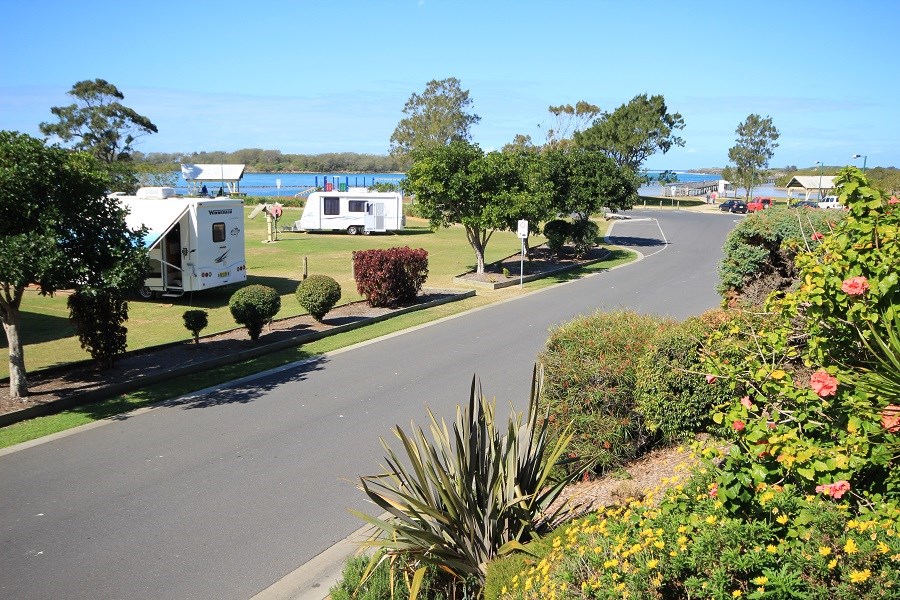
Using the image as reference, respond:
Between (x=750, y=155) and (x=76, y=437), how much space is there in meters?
89.0

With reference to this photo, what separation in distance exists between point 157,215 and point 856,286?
19516 mm

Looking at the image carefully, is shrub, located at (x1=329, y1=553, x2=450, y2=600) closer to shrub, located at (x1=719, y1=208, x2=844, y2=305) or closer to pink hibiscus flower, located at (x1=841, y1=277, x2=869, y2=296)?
pink hibiscus flower, located at (x1=841, y1=277, x2=869, y2=296)

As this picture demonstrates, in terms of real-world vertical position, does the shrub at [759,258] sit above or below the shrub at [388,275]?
above

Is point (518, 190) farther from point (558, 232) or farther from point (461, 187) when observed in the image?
point (558, 232)

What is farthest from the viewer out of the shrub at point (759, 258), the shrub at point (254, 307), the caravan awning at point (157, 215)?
the caravan awning at point (157, 215)

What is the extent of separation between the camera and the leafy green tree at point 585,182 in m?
30.7

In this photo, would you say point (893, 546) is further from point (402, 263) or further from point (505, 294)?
point (505, 294)

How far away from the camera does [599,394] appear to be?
736cm

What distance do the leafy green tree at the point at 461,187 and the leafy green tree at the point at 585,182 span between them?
5.88m

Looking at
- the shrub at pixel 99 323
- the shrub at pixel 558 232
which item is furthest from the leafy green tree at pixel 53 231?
the shrub at pixel 558 232

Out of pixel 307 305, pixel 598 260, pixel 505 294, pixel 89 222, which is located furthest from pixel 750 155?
pixel 89 222

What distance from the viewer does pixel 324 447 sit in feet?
31.6

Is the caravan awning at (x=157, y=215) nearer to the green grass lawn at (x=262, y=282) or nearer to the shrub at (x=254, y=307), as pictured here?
the green grass lawn at (x=262, y=282)

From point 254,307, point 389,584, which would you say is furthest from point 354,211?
point 389,584
